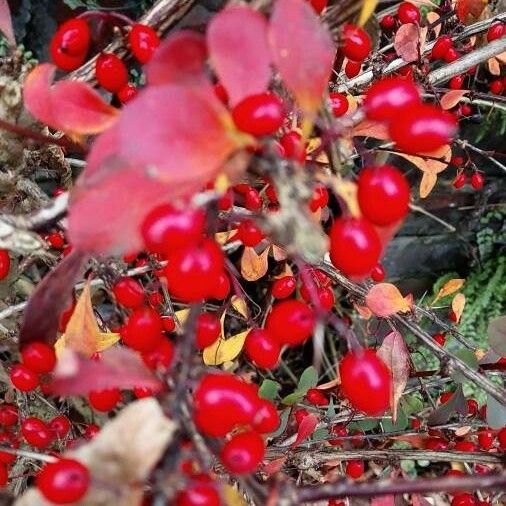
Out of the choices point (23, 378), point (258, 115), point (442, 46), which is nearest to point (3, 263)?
point (23, 378)

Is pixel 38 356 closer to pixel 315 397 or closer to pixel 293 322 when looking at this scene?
pixel 293 322

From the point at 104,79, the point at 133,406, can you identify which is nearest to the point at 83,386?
the point at 133,406

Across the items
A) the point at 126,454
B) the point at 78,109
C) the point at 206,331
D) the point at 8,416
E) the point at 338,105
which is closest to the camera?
the point at 126,454

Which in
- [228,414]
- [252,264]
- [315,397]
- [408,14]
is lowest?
[315,397]

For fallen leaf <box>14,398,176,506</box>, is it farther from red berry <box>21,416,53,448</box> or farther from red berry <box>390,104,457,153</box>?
red berry <box>21,416,53,448</box>

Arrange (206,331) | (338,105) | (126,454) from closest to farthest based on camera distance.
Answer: (126,454)
(206,331)
(338,105)

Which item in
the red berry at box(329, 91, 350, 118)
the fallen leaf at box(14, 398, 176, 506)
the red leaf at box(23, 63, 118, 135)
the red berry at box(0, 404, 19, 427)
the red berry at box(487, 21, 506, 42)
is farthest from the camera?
the red berry at box(487, 21, 506, 42)

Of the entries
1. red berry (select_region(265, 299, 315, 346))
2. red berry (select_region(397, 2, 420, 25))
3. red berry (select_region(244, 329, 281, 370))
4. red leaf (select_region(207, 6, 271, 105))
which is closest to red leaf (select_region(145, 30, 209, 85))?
red leaf (select_region(207, 6, 271, 105))

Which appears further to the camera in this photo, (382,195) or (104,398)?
(104,398)
